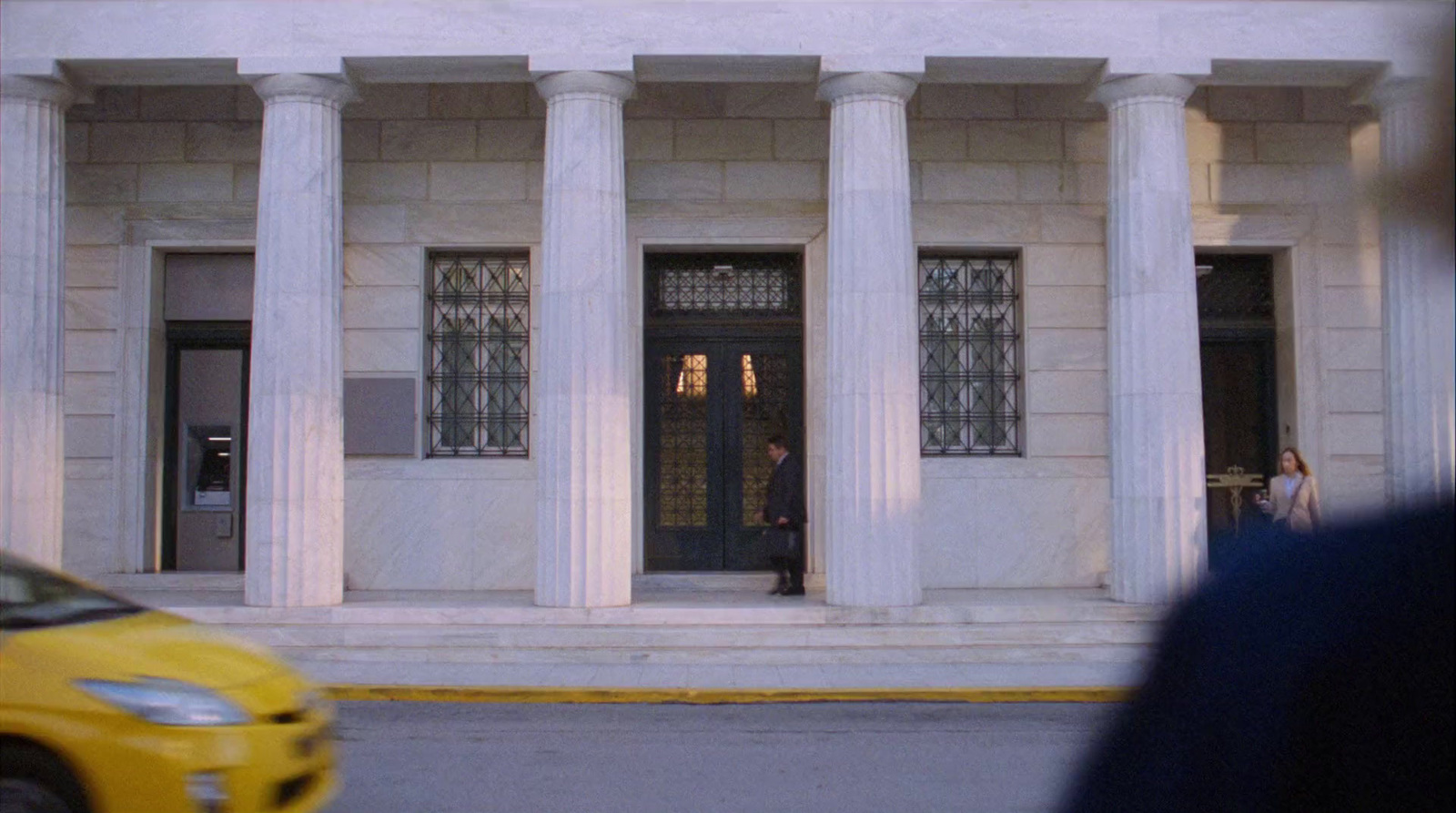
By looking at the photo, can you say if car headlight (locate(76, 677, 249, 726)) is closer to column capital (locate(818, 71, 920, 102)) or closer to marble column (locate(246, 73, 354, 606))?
marble column (locate(246, 73, 354, 606))

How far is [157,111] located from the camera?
16578 mm

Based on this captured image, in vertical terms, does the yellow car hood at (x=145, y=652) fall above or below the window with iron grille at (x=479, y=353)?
below

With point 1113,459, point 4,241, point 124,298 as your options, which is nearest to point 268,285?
point 4,241

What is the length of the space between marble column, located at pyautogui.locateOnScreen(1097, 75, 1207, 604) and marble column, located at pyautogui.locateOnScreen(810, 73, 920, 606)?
7.76 feet

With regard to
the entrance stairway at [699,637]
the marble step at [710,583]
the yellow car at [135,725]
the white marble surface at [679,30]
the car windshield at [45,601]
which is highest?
the white marble surface at [679,30]

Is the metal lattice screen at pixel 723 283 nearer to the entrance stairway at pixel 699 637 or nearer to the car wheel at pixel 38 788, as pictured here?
the entrance stairway at pixel 699 637

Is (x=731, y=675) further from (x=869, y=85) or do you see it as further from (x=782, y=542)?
(x=869, y=85)

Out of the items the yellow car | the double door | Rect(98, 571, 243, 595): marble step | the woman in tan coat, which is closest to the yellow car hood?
the yellow car

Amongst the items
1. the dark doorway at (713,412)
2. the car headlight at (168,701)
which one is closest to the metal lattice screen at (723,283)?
the dark doorway at (713,412)

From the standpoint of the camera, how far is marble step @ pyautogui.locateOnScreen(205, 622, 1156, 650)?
43.7ft

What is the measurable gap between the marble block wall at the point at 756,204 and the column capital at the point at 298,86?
2.51 m

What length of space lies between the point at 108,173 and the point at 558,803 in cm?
1289

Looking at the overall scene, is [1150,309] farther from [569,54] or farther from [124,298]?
[124,298]

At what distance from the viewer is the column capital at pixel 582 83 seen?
1377cm
